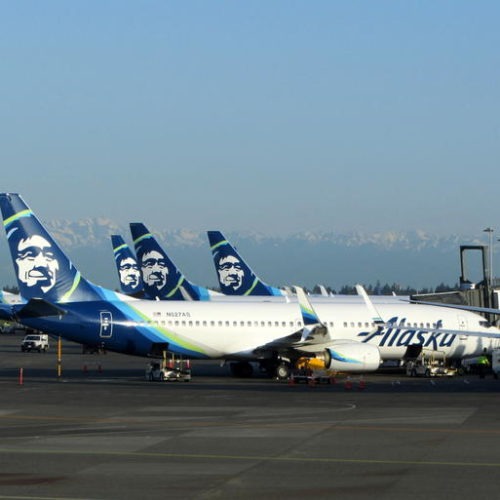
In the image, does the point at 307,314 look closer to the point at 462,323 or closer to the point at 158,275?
the point at 462,323

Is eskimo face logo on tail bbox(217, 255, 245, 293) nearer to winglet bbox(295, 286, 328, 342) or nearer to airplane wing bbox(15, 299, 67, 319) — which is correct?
winglet bbox(295, 286, 328, 342)

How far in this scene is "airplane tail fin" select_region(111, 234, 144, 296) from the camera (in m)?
103

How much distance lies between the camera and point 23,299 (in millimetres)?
51219

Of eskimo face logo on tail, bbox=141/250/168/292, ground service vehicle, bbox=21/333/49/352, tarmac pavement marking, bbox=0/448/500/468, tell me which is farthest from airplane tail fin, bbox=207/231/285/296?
tarmac pavement marking, bbox=0/448/500/468

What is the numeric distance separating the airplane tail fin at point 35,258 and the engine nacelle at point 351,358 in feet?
40.3

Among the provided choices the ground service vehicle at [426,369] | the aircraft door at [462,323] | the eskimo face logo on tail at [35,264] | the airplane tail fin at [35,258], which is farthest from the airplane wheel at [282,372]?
the eskimo face logo on tail at [35,264]

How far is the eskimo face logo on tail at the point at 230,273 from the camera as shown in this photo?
81.2m

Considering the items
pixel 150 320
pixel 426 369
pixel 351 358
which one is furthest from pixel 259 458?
pixel 426 369

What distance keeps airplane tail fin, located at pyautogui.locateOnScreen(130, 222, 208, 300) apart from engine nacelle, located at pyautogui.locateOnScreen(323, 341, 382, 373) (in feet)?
75.7

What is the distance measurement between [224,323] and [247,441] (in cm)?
2848

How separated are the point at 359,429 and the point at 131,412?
27.3 ft

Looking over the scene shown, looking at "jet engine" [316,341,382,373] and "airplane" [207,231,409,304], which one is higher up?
"airplane" [207,231,409,304]

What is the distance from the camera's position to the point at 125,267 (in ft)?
342

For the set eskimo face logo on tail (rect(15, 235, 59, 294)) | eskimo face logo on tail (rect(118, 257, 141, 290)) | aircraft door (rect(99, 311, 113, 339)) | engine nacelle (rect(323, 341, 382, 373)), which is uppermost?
eskimo face logo on tail (rect(118, 257, 141, 290))
